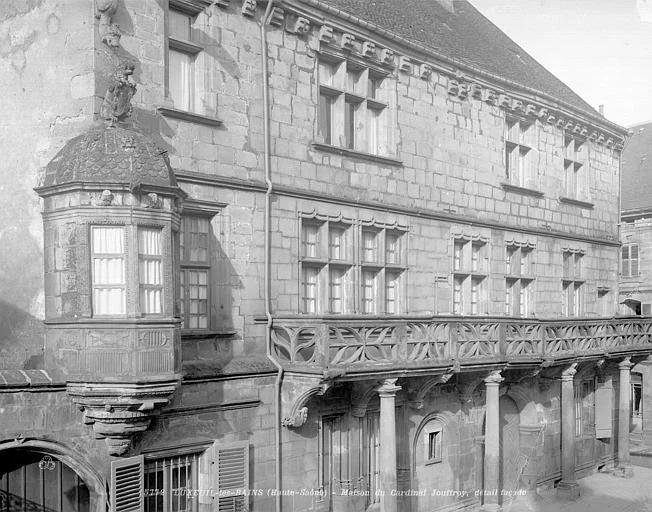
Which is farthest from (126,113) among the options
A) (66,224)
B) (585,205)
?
(585,205)

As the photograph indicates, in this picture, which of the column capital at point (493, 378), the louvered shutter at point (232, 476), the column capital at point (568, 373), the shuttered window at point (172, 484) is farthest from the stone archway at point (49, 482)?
the column capital at point (568, 373)

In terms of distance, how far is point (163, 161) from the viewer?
10.8m

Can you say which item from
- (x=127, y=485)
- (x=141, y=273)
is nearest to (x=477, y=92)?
(x=141, y=273)

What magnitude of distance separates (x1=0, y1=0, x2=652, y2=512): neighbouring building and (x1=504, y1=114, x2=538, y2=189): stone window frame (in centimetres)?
8

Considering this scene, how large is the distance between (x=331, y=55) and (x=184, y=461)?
814 centimetres

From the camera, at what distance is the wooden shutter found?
77.7ft

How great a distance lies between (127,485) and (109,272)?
3.07 m

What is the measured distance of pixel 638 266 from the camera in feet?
113

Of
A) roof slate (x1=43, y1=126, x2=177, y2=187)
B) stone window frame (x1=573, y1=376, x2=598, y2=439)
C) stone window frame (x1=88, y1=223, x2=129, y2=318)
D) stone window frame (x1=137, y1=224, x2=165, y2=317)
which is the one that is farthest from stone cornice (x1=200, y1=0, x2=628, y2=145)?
stone window frame (x1=573, y1=376, x2=598, y2=439)

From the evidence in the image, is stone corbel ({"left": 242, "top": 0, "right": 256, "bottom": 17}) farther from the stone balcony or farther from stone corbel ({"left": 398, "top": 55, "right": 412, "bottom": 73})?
the stone balcony

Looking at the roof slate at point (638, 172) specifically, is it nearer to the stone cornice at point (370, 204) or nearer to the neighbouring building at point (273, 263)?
the stone cornice at point (370, 204)

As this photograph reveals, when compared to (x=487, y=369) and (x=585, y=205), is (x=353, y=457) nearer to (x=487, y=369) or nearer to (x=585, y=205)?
(x=487, y=369)

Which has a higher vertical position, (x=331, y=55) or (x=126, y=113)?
(x=331, y=55)

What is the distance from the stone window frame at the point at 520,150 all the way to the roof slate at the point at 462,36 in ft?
3.48
